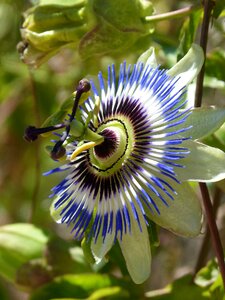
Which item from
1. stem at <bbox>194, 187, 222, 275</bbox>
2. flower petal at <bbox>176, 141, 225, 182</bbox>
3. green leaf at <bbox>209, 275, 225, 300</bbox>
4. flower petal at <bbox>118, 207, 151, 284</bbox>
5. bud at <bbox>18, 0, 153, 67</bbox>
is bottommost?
stem at <bbox>194, 187, 222, 275</bbox>

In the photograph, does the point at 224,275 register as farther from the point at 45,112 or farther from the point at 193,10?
the point at 45,112

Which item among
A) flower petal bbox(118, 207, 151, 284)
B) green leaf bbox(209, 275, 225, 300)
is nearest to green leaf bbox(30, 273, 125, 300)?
green leaf bbox(209, 275, 225, 300)

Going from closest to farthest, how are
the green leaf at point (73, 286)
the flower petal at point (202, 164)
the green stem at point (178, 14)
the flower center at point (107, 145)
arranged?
the flower petal at point (202, 164)
the flower center at point (107, 145)
the green stem at point (178, 14)
the green leaf at point (73, 286)

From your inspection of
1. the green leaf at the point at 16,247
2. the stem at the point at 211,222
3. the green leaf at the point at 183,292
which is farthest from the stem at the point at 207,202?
the green leaf at the point at 16,247

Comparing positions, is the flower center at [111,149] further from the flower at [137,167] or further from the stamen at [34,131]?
the stamen at [34,131]

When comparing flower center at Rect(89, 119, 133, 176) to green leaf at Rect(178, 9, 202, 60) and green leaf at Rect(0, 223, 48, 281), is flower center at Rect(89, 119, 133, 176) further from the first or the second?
green leaf at Rect(0, 223, 48, 281)

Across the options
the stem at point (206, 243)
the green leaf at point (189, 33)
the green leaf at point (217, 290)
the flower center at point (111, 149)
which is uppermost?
the green leaf at point (189, 33)
